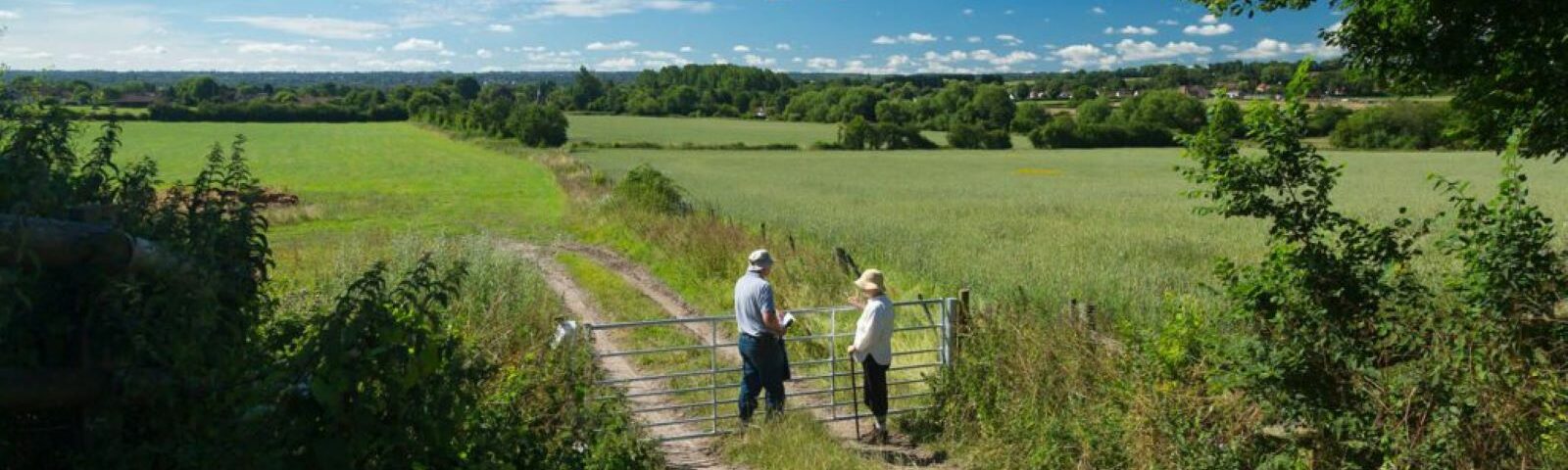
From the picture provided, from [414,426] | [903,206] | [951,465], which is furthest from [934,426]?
[903,206]

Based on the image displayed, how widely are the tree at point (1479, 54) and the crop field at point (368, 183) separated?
8.36m

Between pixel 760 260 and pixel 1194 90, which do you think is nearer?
pixel 760 260

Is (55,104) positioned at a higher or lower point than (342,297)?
higher

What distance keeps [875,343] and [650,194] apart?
60.6 feet

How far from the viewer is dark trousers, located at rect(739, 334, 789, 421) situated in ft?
30.8

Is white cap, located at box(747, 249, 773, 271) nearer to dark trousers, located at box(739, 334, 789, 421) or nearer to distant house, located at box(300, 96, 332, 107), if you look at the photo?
dark trousers, located at box(739, 334, 789, 421)

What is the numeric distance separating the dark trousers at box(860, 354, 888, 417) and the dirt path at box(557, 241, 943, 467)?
329mm

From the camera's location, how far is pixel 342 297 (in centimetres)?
362

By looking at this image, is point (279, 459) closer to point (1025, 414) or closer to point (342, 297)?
point (342, 297)

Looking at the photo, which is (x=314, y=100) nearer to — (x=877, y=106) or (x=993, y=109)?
(x=877, y=106)

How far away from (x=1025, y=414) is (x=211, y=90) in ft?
418

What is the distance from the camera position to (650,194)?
89.4 feet

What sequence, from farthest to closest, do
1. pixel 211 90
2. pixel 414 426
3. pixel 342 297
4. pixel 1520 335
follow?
pixel 211 90 → pixel 1520 335 → pixel 414 426 → pixel 342 297

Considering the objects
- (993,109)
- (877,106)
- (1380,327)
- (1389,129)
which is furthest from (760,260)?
(877,106)
